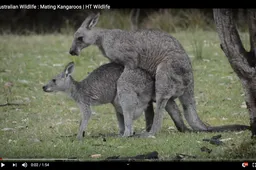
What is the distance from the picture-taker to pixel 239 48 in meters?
7.71

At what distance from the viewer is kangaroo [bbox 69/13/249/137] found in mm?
8406

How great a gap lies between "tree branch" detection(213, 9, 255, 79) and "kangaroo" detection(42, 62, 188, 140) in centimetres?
136

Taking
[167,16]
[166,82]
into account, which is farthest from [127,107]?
[167,16]

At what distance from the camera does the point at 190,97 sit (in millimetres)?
8719

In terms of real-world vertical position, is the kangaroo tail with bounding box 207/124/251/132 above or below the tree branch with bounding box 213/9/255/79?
below

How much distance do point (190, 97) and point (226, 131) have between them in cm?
75

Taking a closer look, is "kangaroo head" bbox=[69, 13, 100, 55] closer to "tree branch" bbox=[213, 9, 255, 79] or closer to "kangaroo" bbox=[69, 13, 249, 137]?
"kangaroo" bbox=[69, 13, 249, 137]

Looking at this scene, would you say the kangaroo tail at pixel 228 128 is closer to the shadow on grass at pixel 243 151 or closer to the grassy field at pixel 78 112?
the grassy field at pixel 78 112

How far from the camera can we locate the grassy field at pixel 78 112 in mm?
7516

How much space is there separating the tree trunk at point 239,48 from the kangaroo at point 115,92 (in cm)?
127

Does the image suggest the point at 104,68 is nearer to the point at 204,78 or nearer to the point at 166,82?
the point at 166,82

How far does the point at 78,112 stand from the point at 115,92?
1849mm

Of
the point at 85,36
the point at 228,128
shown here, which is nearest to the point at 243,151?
the point at 228,128

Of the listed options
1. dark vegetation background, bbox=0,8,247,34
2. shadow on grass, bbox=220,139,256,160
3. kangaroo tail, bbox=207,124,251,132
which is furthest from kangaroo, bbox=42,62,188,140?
dark vegetation background, bbox=0,8,247,34
